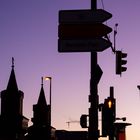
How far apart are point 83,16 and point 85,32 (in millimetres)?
405

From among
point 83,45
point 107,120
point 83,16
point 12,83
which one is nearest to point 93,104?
point 107,120

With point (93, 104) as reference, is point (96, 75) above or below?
above

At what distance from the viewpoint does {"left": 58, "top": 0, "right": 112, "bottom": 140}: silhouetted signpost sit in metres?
11.6

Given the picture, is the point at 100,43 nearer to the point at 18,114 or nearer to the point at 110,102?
the point at 110,102

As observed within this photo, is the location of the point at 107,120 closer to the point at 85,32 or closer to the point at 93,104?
the point at 93,104

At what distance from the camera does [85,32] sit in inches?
459

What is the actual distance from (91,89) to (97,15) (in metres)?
1.66

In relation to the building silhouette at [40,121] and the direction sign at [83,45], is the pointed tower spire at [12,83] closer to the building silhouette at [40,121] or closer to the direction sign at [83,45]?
the building silhouette at [40,121]

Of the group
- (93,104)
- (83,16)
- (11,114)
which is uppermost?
(11,114)

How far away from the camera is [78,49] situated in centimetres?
1170

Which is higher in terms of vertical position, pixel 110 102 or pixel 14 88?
pixel 14 88

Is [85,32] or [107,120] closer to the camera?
→ [85,32]

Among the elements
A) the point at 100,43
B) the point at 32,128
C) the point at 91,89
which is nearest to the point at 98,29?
the point at 100,43

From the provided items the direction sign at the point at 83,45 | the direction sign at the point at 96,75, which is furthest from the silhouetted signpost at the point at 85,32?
the direction sign at the point at 96,75
